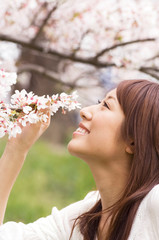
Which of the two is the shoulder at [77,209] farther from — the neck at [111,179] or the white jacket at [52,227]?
the neck at [111,179]

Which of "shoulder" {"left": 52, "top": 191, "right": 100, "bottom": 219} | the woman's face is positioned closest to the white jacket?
"shoulder" {"left": 52, "top": 191, "right": 100, "bottom": 219}

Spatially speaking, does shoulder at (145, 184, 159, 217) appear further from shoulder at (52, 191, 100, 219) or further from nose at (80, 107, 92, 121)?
shoulder at (52, 191, 100, 219)

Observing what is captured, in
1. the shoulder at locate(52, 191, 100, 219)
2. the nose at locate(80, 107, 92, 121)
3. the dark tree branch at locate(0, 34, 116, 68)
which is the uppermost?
the dark tree branch at locate(0, 34, 116, 68)

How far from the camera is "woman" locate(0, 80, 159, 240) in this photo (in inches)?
72.1

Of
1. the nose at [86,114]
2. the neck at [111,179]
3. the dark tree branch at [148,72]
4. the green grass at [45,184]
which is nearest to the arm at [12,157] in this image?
the nose at [86,114]

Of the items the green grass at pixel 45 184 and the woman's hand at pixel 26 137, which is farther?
the green grass at pixel 45 184

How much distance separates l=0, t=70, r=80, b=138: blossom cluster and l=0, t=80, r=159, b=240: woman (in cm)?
17

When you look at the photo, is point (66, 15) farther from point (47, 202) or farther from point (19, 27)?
point (47, 202)

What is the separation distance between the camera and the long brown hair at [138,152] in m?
1.85

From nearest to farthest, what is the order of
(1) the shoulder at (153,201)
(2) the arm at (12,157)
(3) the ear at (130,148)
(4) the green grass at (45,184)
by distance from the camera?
(1) the shoulder at (153,201)
(3) the ear at (130,148)
(2) the arm at (12,157)
(4) the green grass at (45,184)

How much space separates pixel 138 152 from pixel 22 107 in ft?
1.66

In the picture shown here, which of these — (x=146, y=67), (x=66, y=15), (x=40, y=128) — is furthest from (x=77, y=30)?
(x=40, y=128)

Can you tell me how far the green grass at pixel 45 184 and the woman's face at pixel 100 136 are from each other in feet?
11.2

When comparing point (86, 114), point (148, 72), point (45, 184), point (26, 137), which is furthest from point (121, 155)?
point (45, 184)
